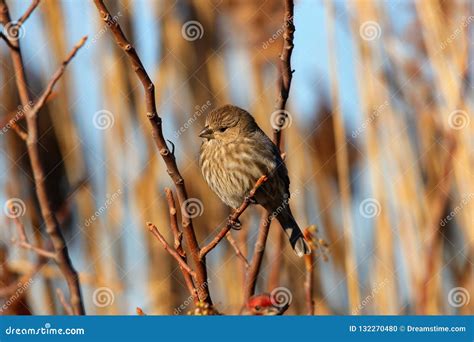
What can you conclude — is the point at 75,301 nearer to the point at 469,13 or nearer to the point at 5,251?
the point at 5,251

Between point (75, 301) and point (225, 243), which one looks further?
point (225, 243)

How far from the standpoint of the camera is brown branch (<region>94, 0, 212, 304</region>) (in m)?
1.84

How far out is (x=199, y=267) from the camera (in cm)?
198

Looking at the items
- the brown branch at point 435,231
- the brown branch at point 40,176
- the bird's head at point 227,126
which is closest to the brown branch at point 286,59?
the brown branch at point 435,231

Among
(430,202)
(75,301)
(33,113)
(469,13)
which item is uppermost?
(469,13)

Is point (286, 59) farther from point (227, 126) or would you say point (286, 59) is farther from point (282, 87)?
point (227, 126)

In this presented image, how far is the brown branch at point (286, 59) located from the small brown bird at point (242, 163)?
2.74 feet

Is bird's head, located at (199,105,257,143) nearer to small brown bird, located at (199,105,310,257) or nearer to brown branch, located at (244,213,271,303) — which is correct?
small brown bird, located at (199,105,310,257)

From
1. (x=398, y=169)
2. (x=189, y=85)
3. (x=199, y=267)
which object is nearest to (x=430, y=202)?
(x=398, y=169)

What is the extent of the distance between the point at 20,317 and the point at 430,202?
1958 mm

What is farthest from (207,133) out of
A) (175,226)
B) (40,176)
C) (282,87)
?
(175,226)

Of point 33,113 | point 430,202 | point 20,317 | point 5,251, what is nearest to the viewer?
point 33,113

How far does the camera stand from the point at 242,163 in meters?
3.38

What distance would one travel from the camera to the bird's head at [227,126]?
3385 mm
